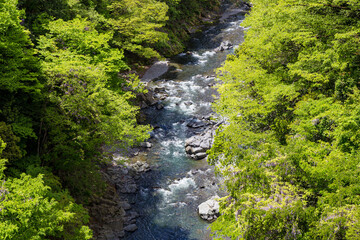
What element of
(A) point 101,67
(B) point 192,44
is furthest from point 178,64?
(A) point 101,67

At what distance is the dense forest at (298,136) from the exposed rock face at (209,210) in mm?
4376

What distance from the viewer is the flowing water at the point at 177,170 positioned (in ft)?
55.1

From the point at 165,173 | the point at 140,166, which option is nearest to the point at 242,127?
the point at 165,173

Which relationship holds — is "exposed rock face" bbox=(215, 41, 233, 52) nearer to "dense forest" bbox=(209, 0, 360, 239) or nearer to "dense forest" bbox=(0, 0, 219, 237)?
"dense forest" bbox=(209, 0, 360, 239)

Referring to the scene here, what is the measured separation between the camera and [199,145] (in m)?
22.8

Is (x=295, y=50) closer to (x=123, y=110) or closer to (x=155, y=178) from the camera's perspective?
(x=123, y=110)

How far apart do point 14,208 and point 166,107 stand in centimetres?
2074

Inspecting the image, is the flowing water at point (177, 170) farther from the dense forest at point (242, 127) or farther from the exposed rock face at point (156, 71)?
the dense forest at point (242, 127)

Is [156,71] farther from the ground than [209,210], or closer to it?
farther from the ground

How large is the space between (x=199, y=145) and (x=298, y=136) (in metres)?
11.3

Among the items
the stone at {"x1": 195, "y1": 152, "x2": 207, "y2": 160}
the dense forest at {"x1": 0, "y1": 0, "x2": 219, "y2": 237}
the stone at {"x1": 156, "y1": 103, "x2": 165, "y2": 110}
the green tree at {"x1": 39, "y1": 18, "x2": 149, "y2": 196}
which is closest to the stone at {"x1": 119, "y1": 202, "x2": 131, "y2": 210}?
the dense forest at {"x1": 0, "y1": 0, "x2": 219, "y2": 237}

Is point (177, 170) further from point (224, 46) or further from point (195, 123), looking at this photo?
point (224, 46)

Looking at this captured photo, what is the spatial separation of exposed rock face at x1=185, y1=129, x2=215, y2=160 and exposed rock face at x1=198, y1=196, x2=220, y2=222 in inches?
205

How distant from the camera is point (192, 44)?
44000 mm
